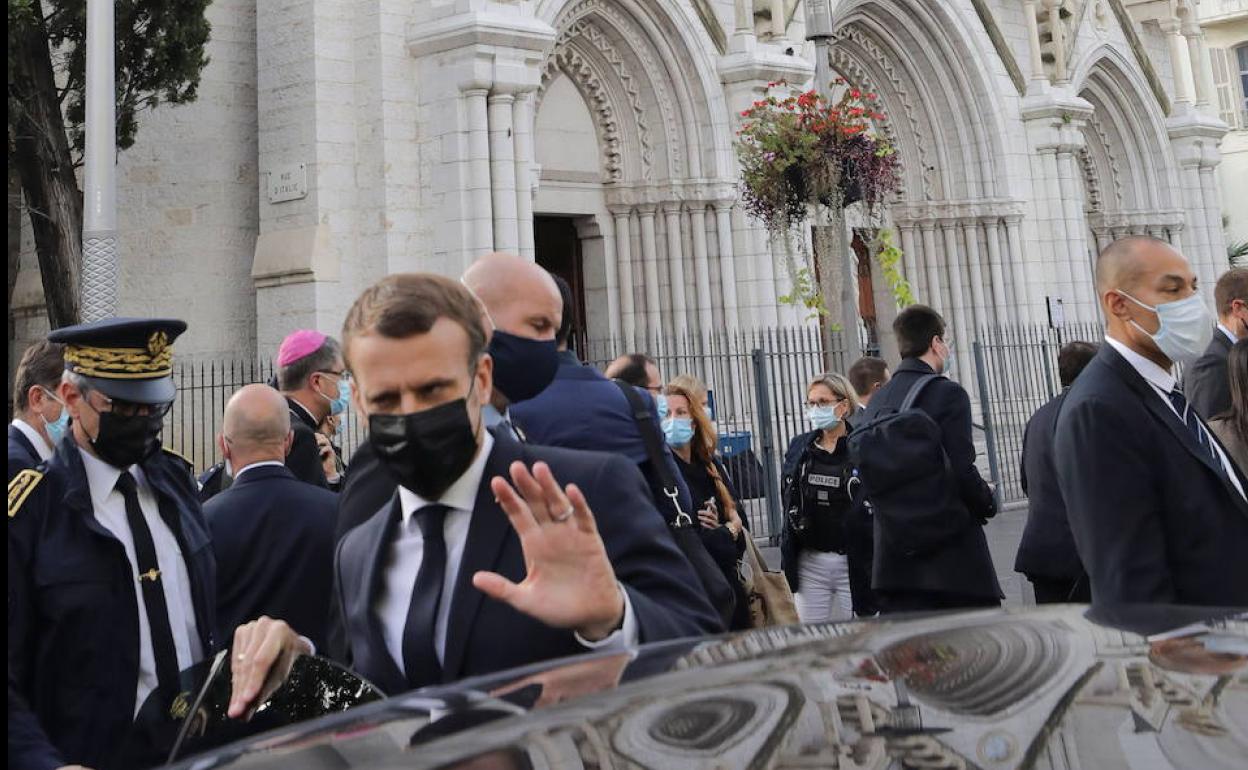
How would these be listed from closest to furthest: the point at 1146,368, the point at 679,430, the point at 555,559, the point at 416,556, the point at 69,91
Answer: the point at 555,559, the point at 416,556, the point at 1146,368, the point at 679,430, the point at 69,91

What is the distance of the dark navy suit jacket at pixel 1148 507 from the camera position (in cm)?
312

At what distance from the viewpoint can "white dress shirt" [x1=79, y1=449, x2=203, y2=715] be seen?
9.82 feet

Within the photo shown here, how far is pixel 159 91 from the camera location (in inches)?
476

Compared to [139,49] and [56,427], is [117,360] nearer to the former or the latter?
[56,427]

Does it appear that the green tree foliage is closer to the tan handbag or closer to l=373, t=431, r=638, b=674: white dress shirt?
the tan handbag

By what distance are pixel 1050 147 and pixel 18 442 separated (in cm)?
1860

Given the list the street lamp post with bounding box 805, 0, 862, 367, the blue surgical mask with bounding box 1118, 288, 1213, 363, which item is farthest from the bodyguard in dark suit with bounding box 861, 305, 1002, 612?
the street lamp post with bounding box 805, 0, 862, 367

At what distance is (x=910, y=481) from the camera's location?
514 cm

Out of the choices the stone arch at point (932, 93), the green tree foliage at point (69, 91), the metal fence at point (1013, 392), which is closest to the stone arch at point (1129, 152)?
the stone arch at point (932, 93)

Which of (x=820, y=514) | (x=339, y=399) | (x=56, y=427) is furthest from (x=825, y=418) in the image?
(x=56, y=427)

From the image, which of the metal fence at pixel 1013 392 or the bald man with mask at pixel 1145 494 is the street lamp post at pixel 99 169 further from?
the metal fence at pixel 1013 392

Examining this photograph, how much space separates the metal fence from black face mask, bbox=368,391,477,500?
13118mm

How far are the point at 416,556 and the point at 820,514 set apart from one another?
4.54 meters

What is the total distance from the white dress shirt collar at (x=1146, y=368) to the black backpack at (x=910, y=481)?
1690 millimetres
